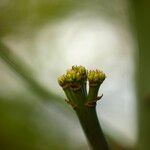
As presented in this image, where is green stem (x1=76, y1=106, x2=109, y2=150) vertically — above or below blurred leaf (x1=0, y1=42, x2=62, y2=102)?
below

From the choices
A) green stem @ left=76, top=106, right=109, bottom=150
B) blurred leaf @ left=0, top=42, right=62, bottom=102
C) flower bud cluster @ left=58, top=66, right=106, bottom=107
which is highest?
blurred leaf @ left=0, top=42, right=62, bottom=102

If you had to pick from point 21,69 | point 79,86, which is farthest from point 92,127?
point 21,69

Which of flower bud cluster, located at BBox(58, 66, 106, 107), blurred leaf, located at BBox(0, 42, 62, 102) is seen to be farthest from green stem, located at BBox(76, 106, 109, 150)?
blurred leaf, located at BBox(0, 42, 62, 102)

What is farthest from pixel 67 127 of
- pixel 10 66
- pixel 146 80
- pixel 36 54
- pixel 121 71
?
pixel 146 80

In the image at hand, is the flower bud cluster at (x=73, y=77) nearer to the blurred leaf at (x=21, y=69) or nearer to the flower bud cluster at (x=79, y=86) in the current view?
the flower bud cluster at (x=79, y=86)

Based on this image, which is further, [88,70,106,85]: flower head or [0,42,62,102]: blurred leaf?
[0,42,62,102]: blurred leaf

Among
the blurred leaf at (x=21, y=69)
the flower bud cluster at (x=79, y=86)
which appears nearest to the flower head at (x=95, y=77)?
the flower bud cluster at (x=79, y=86)

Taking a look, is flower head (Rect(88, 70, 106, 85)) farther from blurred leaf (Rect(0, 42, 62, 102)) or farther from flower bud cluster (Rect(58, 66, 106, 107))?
blurred leaf (Rect(0, 42, 62, 102))

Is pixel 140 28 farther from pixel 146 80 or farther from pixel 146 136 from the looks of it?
pixel 146 136

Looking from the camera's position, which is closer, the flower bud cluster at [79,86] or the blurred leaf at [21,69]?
the flower bud cluster at [79,86]

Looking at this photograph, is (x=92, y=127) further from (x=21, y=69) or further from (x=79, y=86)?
(x=21, y=69)
